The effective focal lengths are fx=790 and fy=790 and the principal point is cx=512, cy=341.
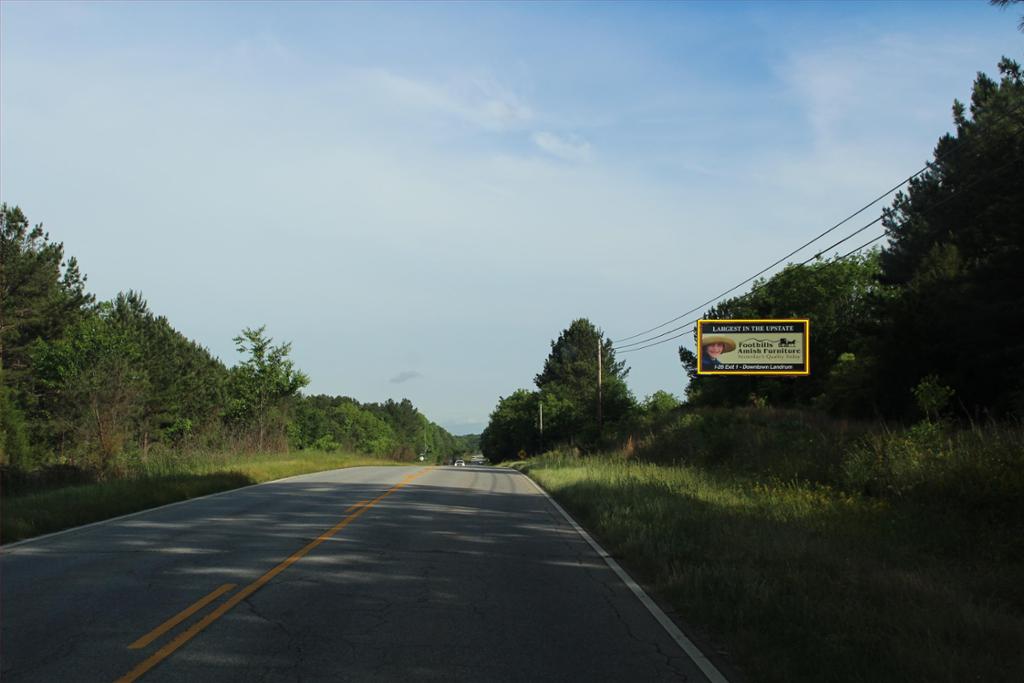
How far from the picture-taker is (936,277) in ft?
105

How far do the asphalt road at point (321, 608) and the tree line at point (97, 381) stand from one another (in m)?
19.4

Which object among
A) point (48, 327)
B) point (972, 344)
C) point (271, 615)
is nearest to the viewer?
point (271, 615)

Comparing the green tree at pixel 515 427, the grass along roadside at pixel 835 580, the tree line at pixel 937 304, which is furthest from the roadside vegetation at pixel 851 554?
the green tree at pixel 515 427

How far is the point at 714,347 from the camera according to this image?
41.8 meters

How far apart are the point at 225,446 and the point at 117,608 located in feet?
114

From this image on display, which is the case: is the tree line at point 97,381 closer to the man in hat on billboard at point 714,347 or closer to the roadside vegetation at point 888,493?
the roadside vegetation at point 888,493

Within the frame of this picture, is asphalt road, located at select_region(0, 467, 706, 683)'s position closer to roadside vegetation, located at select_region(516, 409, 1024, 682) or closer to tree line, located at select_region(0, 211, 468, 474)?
roadside vegetation, located at select_region(516, 409, 1024, 682)

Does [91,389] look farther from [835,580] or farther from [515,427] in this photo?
[515,427]

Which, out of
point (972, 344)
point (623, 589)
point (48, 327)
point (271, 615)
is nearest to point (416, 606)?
point (271, 615)

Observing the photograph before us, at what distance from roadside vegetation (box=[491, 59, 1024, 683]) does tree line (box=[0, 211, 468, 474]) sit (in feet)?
67.1

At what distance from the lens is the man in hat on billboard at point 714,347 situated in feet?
137

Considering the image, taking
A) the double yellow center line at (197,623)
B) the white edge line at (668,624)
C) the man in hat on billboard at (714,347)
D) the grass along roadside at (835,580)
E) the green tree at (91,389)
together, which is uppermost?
the man in hat on billboard at (714,347)

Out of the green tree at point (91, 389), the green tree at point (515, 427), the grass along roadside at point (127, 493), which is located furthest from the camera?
the green tree at point (515, 427)

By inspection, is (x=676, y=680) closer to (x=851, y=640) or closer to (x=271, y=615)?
(x=851, y=640)
